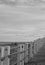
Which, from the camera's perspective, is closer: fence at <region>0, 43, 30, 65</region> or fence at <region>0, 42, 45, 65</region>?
fence at <region>0, 43, 30, 65</region>

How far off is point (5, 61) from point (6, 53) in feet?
0.93

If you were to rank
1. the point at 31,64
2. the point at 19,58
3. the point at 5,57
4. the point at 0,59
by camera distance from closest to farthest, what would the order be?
the point at 0,59 < the point at 5,57 < the point at 19,58 < the point at 31,64

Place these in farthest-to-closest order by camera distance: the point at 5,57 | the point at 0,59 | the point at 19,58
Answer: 1. the point at 19,58
2. the point at 5,57
3. the point at 0,59

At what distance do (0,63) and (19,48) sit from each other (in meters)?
2.96

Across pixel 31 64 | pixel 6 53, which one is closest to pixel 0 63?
pixel 6 53

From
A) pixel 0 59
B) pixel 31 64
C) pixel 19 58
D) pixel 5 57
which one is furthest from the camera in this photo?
pixel 31 64

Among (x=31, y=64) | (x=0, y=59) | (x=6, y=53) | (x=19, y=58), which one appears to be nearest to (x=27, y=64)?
(x=31, y=64)

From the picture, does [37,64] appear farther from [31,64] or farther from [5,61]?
[5,61]

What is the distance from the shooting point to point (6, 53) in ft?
18.9

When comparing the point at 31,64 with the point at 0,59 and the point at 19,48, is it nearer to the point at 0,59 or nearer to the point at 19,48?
the point at 19,48

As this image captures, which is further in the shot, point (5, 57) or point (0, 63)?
point (5, 57)

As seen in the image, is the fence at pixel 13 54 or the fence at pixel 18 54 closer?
the fence at pixel 13 54

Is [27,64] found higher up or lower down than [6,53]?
lower down

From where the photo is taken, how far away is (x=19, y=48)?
8.02 metres
